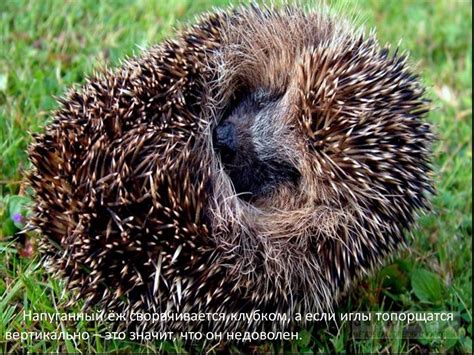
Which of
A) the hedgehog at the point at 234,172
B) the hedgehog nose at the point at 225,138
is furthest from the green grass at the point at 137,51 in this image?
the hedgehog nose at the point at 225,138

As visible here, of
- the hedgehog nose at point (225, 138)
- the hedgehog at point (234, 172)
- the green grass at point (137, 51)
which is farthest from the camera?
the hedgehog nose at point (225, 138)

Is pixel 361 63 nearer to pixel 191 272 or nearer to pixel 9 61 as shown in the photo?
pixel 191 272

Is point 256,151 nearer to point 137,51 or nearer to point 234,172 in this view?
point 234,172

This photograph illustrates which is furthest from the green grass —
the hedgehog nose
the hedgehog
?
the hedgehog nose

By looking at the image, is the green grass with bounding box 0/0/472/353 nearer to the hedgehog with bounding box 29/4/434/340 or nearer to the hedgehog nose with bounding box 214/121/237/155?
the hedgehog with bounding box 29/4/434/340

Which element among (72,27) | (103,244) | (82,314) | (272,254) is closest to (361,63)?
(272,254)

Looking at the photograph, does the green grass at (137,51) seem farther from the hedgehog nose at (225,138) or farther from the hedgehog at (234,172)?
the hedgehog nose at (225,138)
